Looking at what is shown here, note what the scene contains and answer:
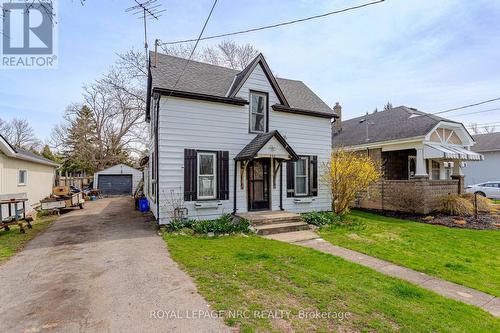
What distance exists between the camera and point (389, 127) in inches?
620

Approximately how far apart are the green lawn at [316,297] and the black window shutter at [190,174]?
3212 mm

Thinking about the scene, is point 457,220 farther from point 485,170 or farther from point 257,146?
point 485,170

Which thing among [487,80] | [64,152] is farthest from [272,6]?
[64,152]

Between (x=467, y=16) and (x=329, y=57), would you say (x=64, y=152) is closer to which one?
(x=329, y=57)

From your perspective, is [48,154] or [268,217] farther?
[48,154]

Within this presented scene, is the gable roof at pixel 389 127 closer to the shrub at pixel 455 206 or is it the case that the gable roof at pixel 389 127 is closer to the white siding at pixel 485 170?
the shrub at pixel 455 206

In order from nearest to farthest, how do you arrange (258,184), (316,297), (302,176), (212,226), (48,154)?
(316,297)
(212,226)
(258,184)
(302,176)
(48,154)

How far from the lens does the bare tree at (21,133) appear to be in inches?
1662

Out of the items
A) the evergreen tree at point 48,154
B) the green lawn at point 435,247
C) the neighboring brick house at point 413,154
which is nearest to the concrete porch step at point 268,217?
the green lawn at point 435,247

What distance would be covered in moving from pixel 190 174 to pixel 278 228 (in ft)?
11.8

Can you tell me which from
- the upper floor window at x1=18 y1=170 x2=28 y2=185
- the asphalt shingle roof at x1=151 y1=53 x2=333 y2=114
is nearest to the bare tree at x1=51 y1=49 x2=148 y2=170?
the upper floor window at x1=18 y1=170 x2=28 y2=185

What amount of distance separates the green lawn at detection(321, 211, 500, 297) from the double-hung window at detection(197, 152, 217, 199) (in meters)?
4.31

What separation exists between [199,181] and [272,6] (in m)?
Answer: 5.96

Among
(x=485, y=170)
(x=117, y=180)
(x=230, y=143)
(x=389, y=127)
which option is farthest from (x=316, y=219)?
(x=485, y=170)
